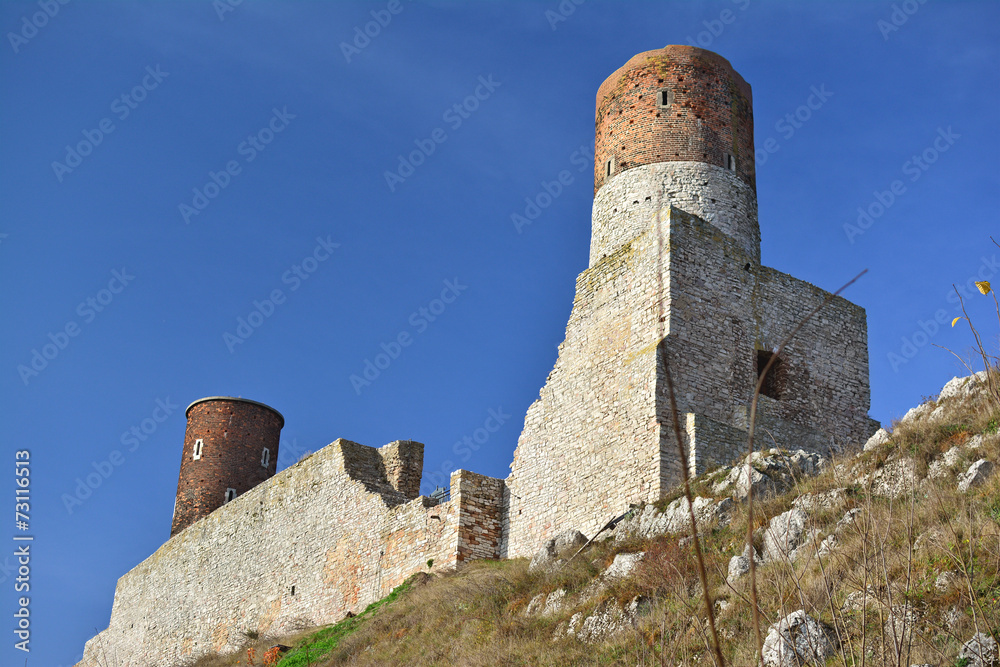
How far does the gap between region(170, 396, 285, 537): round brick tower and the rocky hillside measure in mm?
14217

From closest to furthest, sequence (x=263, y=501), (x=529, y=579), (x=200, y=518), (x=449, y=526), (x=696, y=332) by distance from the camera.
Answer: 1. (x=529, y=579)
2. (x=696, y=332)
3. (x=449, y=526)
4. (x=263, y=501)
5. (x=200, y=518)

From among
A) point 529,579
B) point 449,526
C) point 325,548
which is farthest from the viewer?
point 325,548

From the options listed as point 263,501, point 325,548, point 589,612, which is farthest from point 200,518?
point 589,612

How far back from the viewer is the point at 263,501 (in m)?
24.3

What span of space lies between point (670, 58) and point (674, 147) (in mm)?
2082

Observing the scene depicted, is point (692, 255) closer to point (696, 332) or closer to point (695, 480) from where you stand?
point (696, 332)

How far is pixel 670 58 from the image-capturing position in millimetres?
19500

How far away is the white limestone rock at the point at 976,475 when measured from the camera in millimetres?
9086

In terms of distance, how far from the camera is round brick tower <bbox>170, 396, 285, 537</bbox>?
29.6m

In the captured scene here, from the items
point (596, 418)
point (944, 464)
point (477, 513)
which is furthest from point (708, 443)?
point (944, 464)

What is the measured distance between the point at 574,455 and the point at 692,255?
3.97 meters

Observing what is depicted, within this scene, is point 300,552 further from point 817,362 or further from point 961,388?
point 961,388

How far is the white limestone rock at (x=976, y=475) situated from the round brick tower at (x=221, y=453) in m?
24.2

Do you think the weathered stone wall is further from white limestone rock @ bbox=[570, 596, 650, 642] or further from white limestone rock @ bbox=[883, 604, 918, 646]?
white limestone rock @ bbox=[883, 604, 918, 646]
